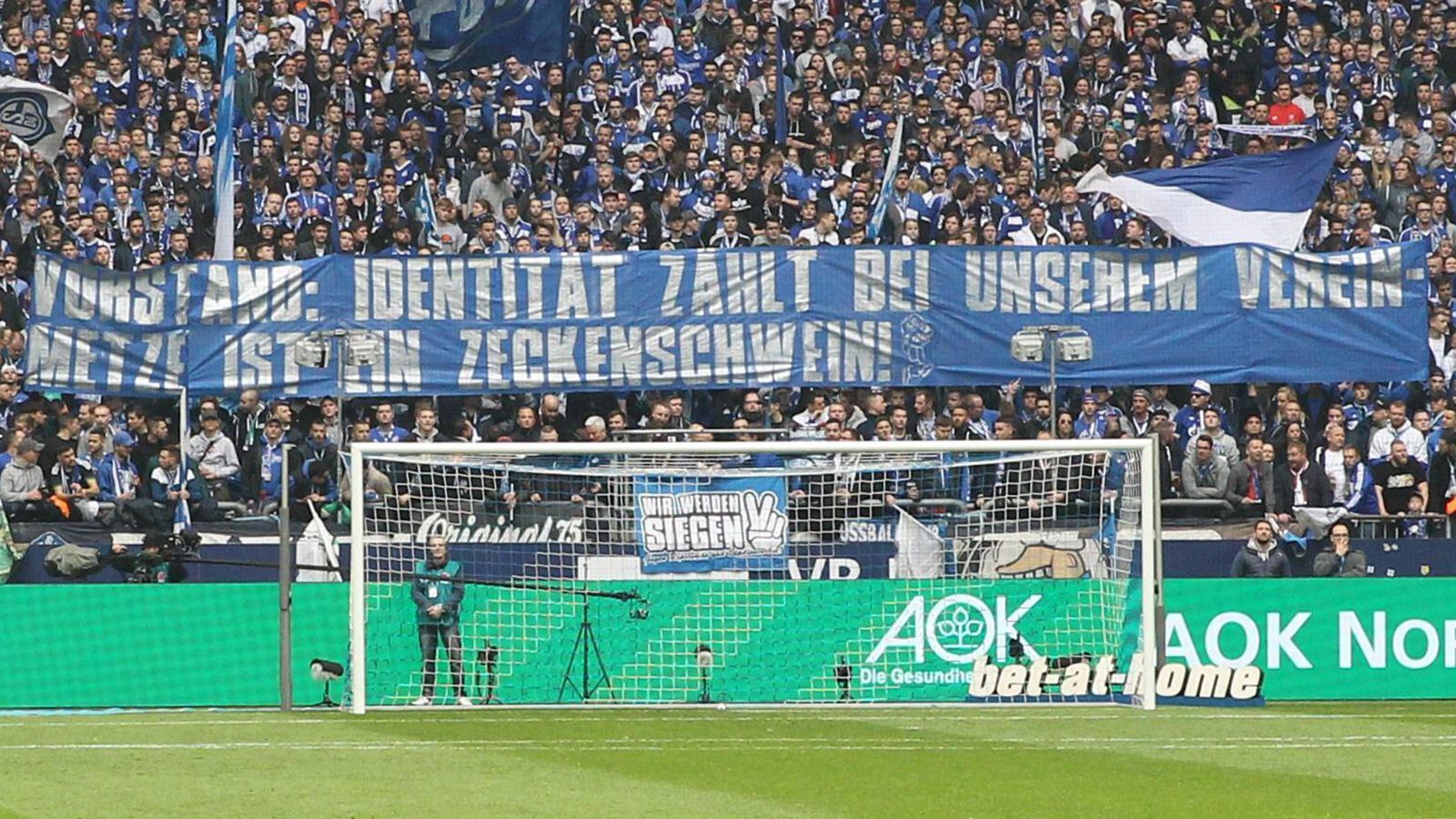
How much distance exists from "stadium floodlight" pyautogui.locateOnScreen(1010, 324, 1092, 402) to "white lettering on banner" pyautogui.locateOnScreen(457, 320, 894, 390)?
1469 millimetres

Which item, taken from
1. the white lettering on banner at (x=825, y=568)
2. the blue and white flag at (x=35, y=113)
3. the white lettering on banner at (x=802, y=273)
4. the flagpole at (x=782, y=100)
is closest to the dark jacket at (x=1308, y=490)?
the white lettering on banner at (x=802, y=273)

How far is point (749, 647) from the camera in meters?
19.0

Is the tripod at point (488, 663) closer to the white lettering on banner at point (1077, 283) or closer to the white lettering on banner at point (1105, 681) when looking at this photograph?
the white lettering on banner at point (1105, 681)

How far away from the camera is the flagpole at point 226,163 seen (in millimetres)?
23719

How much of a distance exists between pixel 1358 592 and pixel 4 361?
42.2ft

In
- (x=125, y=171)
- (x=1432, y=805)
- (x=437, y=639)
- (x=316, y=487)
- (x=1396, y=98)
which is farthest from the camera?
(x=1396, y=98)

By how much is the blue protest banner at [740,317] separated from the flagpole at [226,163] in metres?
0.75

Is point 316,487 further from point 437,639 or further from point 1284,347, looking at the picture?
point 1284,347

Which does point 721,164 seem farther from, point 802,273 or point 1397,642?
point 1397,642

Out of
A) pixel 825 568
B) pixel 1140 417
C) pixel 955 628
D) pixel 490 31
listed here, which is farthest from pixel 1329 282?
pixel 490 31

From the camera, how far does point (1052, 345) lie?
22094 mm

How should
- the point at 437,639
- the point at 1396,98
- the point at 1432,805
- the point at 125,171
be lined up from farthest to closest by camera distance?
the point at 1396,98 < the point at 125,171 < the point at 437,639 < the point at 1432,805

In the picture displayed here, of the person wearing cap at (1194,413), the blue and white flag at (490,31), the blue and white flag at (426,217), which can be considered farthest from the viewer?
the blue and white flag at (490,31)

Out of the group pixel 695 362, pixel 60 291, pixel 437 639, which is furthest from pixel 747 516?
pixel 60 291
